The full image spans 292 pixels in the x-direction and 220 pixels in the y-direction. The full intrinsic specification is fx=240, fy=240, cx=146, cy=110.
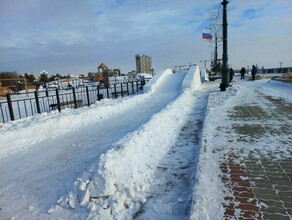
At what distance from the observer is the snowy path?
3.75 m

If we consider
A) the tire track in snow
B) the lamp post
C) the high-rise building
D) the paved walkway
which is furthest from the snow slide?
the high-rise building

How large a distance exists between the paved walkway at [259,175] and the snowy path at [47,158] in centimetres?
255

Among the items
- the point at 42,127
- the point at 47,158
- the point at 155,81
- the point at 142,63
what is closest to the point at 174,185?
the point at 47,158

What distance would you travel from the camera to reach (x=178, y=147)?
5.55 meters

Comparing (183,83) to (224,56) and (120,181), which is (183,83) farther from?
(120,181)

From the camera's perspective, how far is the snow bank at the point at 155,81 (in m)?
19.9

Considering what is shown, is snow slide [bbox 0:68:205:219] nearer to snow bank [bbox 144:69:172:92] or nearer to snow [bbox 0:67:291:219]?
snow [bbox 0:67:291:219]

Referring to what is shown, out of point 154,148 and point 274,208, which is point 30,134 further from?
point 274,208

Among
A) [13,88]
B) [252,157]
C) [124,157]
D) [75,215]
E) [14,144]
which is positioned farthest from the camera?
[13,88]

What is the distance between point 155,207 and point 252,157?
210cm

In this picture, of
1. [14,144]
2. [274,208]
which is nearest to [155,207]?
[274,208]

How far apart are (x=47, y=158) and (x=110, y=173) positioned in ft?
8.00

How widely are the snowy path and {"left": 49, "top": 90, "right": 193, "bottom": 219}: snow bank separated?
1.53 feet

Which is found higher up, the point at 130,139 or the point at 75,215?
the point at 130,139
